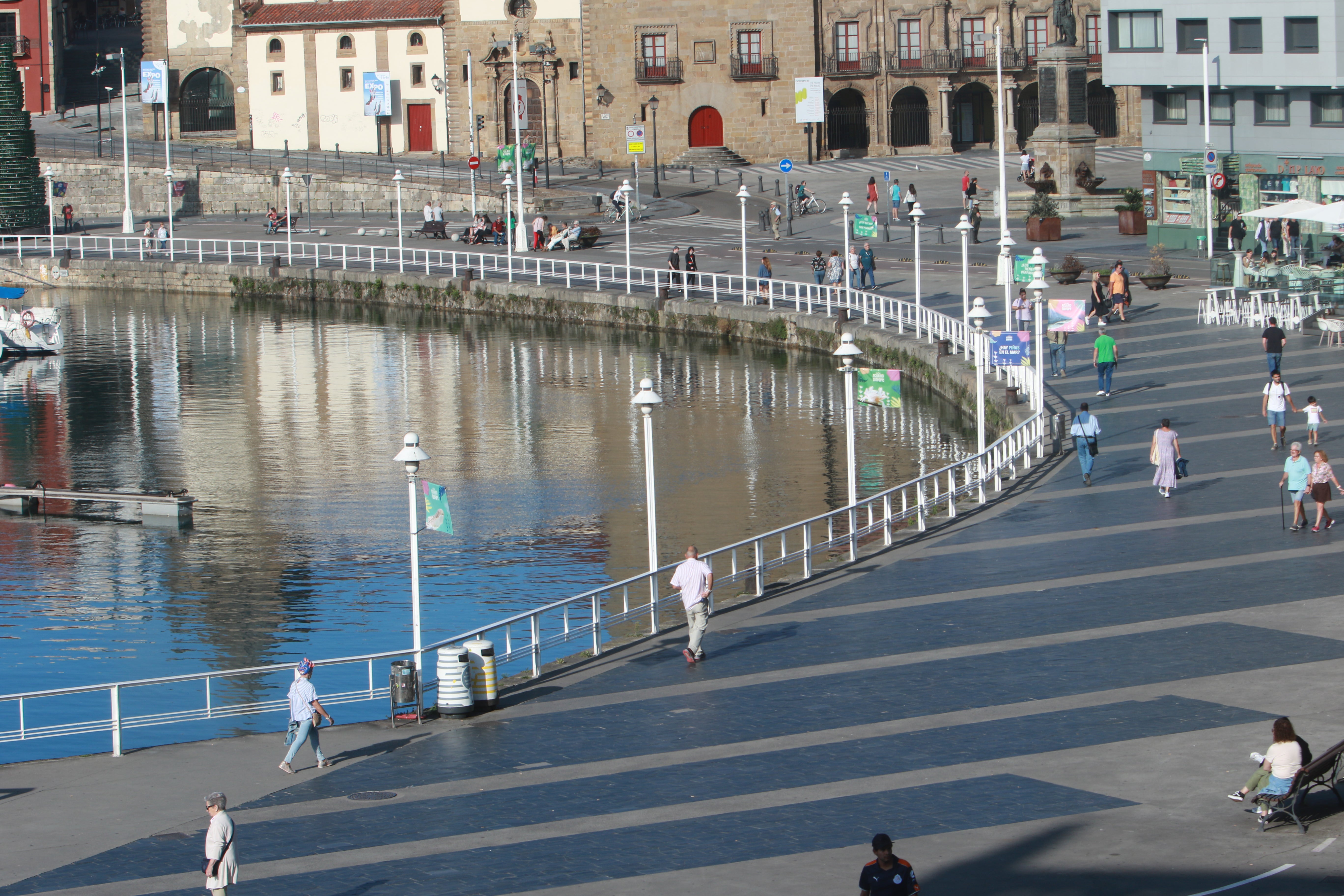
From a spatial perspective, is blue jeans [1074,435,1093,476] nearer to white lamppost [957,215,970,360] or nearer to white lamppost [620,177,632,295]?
white lamppost [957,215,970,360]

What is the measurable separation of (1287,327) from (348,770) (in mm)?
Result: 32659

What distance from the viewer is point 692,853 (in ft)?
53.1

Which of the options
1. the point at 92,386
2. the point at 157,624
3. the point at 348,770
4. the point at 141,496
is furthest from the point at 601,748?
the point at 92,386

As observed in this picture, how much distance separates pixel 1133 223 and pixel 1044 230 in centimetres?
361

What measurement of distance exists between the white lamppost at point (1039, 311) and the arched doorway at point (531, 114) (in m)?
59.1

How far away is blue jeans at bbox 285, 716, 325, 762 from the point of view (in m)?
19.3

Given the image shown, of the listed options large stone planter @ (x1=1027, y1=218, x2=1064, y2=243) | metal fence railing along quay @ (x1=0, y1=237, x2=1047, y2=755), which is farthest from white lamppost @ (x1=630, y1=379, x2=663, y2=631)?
large stone planter @ (x1=1027, y1=218, x2=1064, y2=243)

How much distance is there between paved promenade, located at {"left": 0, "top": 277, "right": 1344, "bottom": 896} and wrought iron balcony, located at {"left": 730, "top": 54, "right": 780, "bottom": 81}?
214 feet

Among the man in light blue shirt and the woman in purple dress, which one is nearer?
the man in light blue shirt

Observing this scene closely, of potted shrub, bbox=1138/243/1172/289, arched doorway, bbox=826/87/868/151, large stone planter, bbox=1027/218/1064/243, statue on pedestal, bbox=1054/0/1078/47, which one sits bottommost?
potted shrub, bbox=1138/243/1172/289

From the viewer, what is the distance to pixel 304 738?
19406 millimetres

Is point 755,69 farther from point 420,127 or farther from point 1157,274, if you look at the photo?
point 1157,274

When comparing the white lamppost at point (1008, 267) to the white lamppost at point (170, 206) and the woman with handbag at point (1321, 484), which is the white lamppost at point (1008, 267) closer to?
the woman with handbag at point (1321, 484)

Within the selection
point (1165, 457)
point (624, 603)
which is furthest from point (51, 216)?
point (1165, 457)
